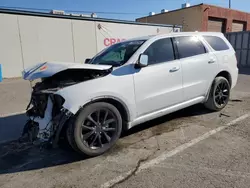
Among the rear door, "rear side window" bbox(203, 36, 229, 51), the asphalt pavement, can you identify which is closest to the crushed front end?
the asphalt pavement

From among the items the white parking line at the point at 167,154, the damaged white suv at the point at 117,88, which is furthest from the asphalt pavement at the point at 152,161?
the damaged white suv at the point at 117,88

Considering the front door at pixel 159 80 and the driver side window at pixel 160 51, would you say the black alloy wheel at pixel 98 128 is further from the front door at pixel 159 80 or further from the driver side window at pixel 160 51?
the driver side window at pixel 160 51

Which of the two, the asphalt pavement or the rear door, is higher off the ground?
the rear door

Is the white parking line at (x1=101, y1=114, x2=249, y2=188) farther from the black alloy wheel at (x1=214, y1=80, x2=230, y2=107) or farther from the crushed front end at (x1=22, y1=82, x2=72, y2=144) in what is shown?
the crushed front end at (x1=22, y1=82, x2=72, y2=144)

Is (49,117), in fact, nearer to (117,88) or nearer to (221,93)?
(117,88)

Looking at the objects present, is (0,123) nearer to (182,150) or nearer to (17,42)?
(182,150)

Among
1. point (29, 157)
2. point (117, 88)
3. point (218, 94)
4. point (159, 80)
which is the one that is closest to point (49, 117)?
point (29, 157)

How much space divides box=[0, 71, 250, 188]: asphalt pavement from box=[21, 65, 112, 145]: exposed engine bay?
435 mm

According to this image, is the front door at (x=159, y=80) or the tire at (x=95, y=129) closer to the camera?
the tire at (x=95, y=129)

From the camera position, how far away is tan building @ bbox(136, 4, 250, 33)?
2389 centimetres

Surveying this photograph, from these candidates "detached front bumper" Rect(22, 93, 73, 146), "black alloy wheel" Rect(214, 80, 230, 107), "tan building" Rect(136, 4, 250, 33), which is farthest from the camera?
"tan building" Rect(136, 4, 250, 33)

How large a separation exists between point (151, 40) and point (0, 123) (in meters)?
3.95

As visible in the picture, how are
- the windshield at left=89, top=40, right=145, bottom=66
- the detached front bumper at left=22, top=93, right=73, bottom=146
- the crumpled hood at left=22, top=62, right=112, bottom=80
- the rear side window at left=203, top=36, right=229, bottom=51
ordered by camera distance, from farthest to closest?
the rear side window at left=203, top=36, right=229, bottom=51 < the windshield at left=89, top=40, right=145, bottom=66 < the crumpled hood at left=22, top=62, right=112, bottom=80 < the detached front bumper at left=22, top=93, right=73, bottom=146

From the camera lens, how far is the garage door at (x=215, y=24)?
82.3 ft
